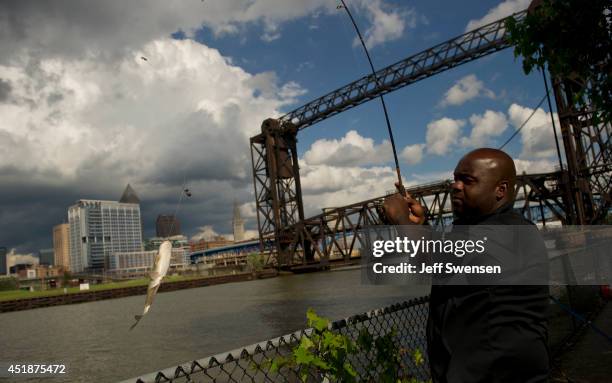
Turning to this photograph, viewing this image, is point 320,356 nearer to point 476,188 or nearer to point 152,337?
point 476,188

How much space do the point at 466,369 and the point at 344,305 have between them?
1786 centimetres

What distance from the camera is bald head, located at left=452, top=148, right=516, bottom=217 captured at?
5.44ft

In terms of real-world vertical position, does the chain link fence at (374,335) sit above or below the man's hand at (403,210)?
below

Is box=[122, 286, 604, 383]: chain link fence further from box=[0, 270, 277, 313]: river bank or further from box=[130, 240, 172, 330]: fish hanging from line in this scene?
box=[0, 270, 277, 313]: river bank

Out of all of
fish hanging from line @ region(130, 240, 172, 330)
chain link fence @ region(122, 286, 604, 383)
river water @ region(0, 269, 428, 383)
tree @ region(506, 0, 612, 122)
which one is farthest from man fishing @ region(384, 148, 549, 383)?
river water @ region(0, 269, 428, 383)

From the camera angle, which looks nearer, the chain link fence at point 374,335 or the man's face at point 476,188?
the man's face at point 476,188

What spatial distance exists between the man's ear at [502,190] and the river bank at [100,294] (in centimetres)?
4500

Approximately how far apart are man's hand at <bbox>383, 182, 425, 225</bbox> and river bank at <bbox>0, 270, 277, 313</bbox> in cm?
4473

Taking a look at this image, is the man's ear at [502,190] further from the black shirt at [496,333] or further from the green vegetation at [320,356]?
the green vegetation at [320,356]

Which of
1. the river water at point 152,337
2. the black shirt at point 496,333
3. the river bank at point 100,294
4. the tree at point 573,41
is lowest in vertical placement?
the river water at point 152,337

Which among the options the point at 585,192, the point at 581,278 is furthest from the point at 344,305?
the point at 585,192

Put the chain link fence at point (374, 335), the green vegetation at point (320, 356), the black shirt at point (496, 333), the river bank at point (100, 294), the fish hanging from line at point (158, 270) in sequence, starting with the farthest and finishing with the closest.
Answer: the river bank at point (100, 294) → the green vegetation at point (320, 356) → the chain link fence at point (374, 335) → the black shirt at point (496, 333) → the fish hanging from line at point (158, 270)

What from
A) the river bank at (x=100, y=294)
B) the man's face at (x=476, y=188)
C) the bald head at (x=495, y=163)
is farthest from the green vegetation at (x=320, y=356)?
the river bank at (x=100, y=294)

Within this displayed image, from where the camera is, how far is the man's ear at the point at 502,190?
1672 mm
